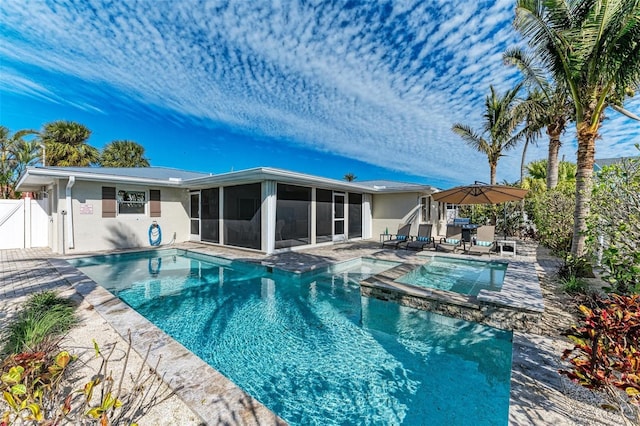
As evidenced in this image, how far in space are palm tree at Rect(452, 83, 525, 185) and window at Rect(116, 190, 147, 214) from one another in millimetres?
18137

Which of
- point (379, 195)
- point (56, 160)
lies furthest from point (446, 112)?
point (56, 160)

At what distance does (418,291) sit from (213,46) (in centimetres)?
1261

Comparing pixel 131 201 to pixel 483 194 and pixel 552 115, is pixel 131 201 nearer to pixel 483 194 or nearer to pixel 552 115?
pixel 483 194

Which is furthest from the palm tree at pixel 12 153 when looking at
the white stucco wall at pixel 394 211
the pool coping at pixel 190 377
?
the white stucco wall at pixel 394 211

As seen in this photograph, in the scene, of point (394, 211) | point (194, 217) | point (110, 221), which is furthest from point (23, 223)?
point (394, 211)

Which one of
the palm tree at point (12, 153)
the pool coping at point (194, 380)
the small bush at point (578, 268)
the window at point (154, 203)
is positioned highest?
the palm tree at point (12, 153)

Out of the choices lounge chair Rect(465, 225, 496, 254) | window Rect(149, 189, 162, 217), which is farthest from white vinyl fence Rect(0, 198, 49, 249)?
lounge chair Rect(465, 225, 496, 254)

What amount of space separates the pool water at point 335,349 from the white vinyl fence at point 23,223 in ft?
27.9

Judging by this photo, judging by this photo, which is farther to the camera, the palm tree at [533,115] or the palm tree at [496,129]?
the palm tree at [496,129]

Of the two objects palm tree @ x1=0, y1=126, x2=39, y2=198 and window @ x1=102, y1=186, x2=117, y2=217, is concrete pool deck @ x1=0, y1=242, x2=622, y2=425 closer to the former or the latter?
window @ x1=102, y1=186, x2=117, y2=217

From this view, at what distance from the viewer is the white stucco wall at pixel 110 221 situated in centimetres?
1046

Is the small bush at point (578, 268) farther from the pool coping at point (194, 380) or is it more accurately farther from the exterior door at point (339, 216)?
the exterior door at point (339, 216)

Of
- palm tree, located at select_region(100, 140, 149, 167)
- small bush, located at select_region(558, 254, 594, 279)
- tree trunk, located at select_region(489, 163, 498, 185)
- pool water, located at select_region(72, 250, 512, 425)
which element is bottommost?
pool water, located at select_region(72, 250, 512, 425)

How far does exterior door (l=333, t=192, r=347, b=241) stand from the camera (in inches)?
526
